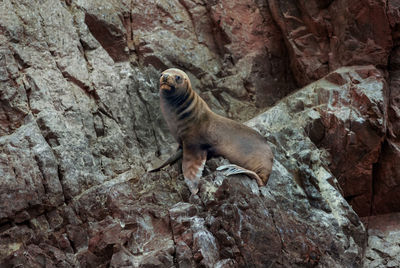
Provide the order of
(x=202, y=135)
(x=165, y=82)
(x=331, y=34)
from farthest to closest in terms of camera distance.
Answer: (x=331, y=34)
(x=202, y=135)
(x=165, y=82)

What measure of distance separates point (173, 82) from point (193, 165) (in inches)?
42.5

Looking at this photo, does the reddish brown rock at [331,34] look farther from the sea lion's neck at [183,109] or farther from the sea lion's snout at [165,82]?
the sea lion's snout at [165,82]

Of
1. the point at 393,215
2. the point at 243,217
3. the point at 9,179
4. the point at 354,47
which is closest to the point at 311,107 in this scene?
the point at 354,47

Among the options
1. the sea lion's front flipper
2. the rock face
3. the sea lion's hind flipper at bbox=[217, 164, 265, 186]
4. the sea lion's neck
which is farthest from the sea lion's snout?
the sea lion's hind flipper at bbox=[217, 164, 265, 186]

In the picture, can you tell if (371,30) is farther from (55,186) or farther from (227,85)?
(55,186)

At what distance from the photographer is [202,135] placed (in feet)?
19.5

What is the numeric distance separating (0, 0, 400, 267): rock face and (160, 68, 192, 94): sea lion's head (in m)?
1.04

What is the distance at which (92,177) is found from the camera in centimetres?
584

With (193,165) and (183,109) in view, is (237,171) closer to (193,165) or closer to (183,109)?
(193,165)

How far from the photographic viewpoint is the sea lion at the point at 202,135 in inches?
227

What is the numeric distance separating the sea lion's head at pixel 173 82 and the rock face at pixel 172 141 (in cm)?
104

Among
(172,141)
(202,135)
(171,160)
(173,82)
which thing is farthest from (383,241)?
(173,82)

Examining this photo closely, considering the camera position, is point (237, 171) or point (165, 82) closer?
point (237, 171)

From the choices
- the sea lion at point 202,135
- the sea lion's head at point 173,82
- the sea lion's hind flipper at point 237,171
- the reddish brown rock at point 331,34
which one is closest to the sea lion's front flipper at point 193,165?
the sea lion at point 202,135
